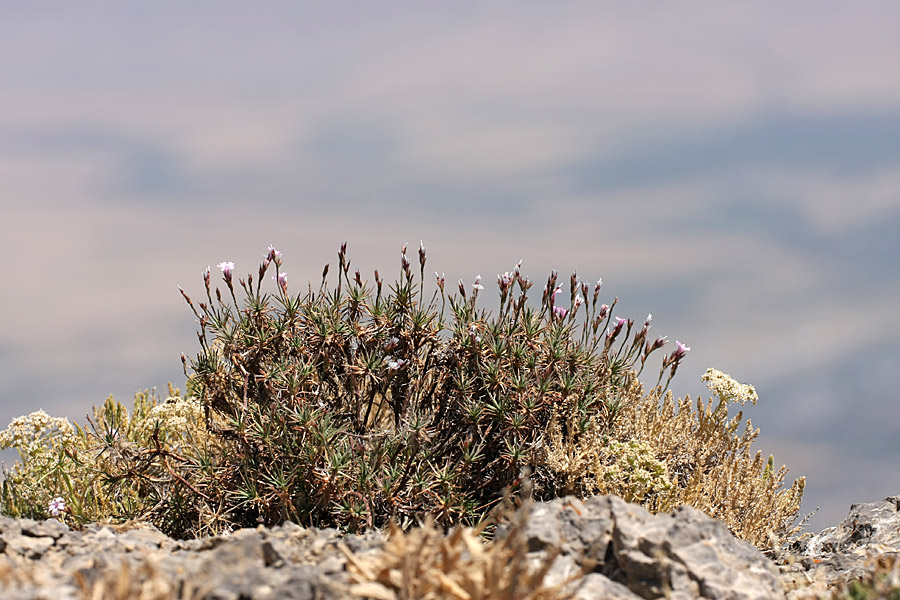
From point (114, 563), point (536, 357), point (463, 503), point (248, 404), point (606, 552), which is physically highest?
point (536, 357)

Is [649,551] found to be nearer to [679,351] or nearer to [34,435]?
[679,351]

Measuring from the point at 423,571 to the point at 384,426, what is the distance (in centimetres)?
422

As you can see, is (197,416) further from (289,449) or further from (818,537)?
(818,537)

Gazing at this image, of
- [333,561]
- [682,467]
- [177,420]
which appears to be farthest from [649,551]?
[177,420]

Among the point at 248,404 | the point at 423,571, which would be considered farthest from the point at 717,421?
the point at 423,571

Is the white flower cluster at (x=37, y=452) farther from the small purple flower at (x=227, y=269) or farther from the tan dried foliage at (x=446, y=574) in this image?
the tan dried foliage at (x=446, y=574)

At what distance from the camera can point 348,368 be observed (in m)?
7.38

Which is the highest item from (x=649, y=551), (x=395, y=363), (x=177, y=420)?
(x=395, y=363)

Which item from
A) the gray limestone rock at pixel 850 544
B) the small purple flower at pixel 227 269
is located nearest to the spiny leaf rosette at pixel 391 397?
the small purple flower at pixel 227 269

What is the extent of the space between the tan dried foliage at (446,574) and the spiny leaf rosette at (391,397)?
3085mm

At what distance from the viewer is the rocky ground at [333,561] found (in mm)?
3523

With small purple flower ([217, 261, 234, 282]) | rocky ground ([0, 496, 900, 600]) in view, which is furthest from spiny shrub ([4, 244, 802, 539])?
rocky ground ([0, 496, 900, 600])

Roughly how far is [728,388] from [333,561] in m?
6.19

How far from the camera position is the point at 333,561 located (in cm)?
397
